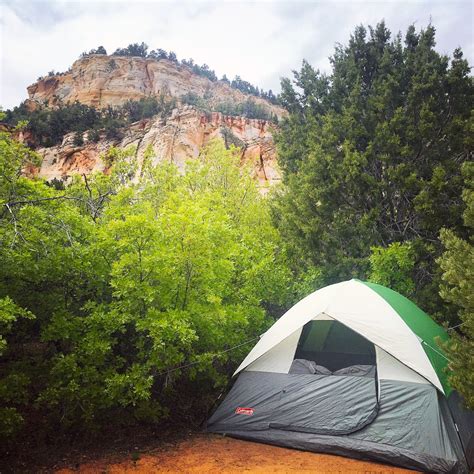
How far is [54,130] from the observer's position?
41.8m

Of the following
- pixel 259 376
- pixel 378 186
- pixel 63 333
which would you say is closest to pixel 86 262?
pixel 63 333

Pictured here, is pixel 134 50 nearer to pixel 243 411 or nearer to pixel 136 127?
pixel 136 127

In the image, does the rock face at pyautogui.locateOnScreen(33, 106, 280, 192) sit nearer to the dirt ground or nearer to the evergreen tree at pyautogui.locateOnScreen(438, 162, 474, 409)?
the evergreen tree at pyautogui.locateOnScreen(438, 162, 474, 409)

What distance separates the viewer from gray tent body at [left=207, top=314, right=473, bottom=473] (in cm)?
500

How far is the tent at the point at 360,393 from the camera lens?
201 inches

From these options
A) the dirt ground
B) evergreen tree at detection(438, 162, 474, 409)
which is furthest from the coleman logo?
evergreen tree at detection(438, 162, 474, 409)

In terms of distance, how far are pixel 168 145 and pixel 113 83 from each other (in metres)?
33.1

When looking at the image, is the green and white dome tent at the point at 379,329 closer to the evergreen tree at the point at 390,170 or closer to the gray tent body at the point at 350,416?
the gray tent body at the point at 350,416

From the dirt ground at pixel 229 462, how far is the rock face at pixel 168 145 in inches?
1199

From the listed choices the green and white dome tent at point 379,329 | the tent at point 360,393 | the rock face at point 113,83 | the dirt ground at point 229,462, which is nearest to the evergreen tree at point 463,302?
the tent at point 360,393

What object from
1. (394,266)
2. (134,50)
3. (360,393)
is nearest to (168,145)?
(394,266)

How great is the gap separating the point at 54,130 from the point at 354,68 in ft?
129

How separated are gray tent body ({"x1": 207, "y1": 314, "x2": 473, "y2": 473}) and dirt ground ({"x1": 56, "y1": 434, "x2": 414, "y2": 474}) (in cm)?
14

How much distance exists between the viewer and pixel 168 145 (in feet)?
119
